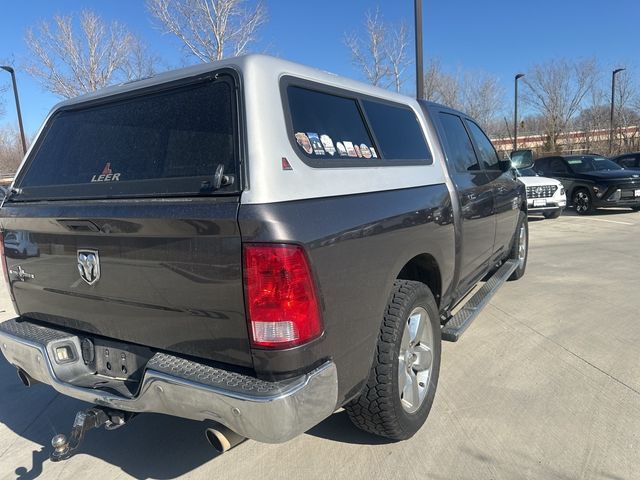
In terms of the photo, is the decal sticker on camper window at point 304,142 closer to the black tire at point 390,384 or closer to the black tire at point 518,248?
the black tire at point 390,384

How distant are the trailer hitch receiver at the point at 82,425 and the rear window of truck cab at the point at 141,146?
101 centimetres

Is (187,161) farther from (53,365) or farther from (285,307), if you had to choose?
(53,365)

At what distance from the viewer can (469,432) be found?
9.45ft

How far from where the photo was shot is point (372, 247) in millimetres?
2336

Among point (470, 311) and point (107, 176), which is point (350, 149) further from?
point (470, 311)

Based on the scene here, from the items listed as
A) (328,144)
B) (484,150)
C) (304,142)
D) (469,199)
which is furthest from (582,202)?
(304,142)

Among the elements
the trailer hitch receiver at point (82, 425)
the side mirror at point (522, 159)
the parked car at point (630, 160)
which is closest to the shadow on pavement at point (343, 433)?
the trailer hitch receiver at point (82, 425)

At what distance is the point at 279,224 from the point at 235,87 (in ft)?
2.18

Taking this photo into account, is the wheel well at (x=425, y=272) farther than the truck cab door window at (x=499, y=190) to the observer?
No

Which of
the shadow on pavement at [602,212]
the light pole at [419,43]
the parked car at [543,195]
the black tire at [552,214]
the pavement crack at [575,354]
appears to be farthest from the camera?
the shadow on pavement at [602,212]

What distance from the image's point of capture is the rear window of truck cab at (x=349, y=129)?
2.29m

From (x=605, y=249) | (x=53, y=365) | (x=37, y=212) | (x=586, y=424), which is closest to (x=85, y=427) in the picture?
(x=53, y=365)

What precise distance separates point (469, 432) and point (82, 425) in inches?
80.7

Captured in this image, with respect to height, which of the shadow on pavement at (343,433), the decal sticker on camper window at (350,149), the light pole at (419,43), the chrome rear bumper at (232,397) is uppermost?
the light pole at (419,43)
